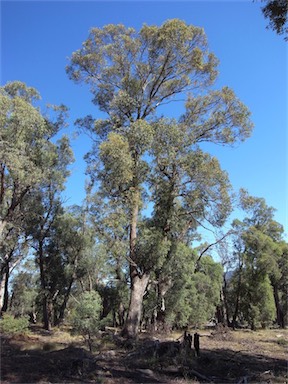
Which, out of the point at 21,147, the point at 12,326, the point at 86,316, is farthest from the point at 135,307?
the point at 21,147

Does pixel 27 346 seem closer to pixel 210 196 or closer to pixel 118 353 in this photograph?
pixel 118 353

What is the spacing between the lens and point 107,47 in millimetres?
16016

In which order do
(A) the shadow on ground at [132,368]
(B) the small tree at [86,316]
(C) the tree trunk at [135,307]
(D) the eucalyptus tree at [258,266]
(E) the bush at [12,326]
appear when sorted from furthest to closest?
(D) the eucalyptus tree at [258,266] → (E) the bush at [12,326] → (C) the tree trunk at [135,307] → (B) the small tree at [86,316] → (A) the shadow on ground at [132,368]

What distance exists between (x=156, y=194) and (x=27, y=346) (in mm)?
8015

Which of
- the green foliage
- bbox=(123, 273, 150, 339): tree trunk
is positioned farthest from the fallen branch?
the green foliage

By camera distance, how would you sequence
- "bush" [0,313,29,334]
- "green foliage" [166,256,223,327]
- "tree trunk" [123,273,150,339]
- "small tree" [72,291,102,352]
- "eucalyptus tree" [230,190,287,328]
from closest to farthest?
"small tree" [72,291,102,352], "tree trunk" [123,273,150,339], "bush" [0,313,29,334], "green foliage" [166,256,223,327], "eucalyptus tree" [230,190,287,328]

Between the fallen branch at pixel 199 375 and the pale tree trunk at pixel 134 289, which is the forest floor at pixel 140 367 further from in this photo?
the pale tree trunk at pixel 134 289

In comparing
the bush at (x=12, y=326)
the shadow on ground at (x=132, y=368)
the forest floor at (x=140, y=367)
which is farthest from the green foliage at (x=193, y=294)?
the bush at (x=12, y=326)

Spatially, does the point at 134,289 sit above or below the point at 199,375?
above

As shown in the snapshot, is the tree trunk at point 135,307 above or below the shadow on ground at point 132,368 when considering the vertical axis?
above

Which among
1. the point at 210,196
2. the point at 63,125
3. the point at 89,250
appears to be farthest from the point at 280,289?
the point at 63,125

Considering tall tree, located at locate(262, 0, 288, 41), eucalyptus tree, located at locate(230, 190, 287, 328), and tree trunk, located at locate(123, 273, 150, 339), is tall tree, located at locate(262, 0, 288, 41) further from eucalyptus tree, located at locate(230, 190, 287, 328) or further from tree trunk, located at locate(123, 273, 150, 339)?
eucalyptus tree, located at locate(230, 190, 287, 328)

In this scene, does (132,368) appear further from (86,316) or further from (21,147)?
(21,147)

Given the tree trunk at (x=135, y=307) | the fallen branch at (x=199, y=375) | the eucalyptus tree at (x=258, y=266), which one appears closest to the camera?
the fallen branch at (x=199, y=375)
